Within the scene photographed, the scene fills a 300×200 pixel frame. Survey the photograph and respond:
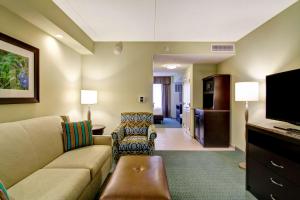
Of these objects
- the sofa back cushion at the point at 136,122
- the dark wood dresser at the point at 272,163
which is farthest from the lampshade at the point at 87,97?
the dark wood dresser at the point at 272,163

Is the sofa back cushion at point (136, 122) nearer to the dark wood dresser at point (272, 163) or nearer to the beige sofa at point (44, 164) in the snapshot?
the beige sofa at point (44, 164)

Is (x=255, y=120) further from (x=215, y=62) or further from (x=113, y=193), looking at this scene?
(x=113, y=193)

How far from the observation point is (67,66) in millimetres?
3189

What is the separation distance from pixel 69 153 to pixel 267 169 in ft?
7.73

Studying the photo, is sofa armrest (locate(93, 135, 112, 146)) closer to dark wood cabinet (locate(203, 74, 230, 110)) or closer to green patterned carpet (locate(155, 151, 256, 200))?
green patterned carpet (locate(155, 151, 256, 200))

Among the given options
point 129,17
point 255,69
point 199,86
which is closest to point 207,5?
point 129,17

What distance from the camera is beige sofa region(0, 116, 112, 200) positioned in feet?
4.56

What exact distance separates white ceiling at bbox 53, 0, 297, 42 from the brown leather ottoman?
2134 millimetres

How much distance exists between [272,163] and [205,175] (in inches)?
41.7

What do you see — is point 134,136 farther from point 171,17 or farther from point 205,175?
point 171,17

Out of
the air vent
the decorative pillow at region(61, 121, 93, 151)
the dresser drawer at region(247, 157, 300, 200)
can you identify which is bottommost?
the dresser drawer at region(247, 157, 300, 200)

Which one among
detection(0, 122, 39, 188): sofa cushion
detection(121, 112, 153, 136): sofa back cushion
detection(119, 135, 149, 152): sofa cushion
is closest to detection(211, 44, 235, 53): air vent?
detection(121, 112, 153, 136): sofa back cushion

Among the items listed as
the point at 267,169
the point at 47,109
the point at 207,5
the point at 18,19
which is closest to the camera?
the point at 267,169

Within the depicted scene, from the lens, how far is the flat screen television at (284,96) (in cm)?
177
